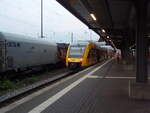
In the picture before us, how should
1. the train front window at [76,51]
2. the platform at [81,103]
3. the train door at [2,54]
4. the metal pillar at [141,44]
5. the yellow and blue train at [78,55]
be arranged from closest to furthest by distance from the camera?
the platform at [81,103], the metal pillar at [141,44], the train door at [2,54], the yellow and blue train at [78,55], the train front window at [76,51]

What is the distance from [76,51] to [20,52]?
900 centimetres

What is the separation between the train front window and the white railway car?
2.66m

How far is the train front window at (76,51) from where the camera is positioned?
83.9 feet

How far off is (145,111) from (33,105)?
3.36 metres

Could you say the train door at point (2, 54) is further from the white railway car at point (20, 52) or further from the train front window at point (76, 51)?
the train front window at point (76, 51)

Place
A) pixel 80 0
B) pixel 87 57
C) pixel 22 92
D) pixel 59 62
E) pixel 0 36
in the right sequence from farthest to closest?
pixel 59 62 < pixel 87 57 < pixel 0 36 < pixel 80 0 < pixel 22 92

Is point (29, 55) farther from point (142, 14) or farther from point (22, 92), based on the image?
point (142, 14)

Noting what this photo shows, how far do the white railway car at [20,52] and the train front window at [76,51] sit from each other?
105 inches

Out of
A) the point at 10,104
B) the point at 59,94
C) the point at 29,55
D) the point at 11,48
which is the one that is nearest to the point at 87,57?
the point at 29,55

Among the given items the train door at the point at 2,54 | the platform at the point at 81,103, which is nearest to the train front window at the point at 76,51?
the train door at the point at 2,54

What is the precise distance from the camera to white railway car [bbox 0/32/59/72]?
1579cm

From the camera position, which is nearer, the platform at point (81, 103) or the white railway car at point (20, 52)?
the platform at point (81, 103)

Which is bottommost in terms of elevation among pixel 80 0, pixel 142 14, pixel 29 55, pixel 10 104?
pixel 10 104

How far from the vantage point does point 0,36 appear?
15.8 meters
